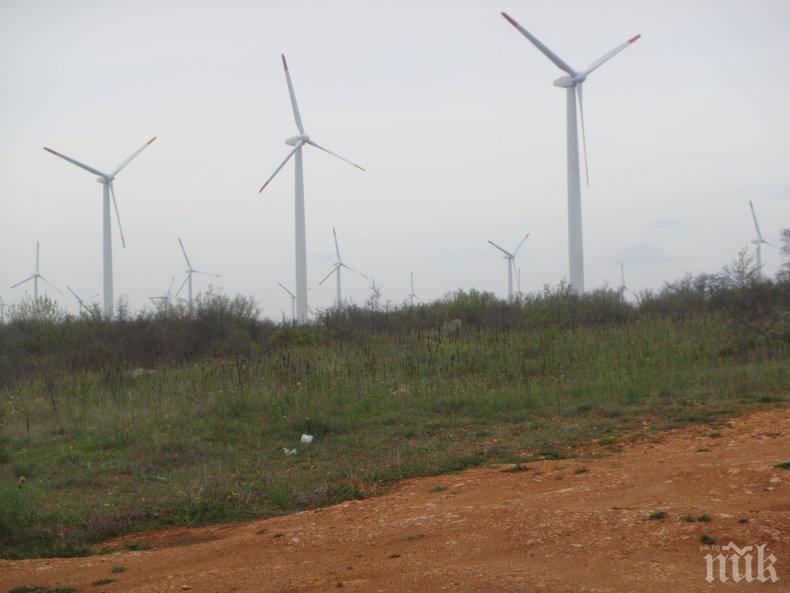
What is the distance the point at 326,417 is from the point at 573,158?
18468 mm

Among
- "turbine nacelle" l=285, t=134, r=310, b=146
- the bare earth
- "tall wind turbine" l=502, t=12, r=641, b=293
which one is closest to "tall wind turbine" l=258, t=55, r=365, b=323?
"turbine nacelle" l=285, t=134, r=310, b=146

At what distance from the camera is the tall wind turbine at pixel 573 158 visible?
27297 mm

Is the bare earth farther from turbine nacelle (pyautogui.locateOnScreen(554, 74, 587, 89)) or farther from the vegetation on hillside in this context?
turbine nacelle (pyautogui.locateOnScreen(554, 74, 587, 89))

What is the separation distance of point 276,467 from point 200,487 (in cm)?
154

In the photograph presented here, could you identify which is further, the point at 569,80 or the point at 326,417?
the point at 569,80

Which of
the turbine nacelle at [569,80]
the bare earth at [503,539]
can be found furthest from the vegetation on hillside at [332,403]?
the turbine nacelle at [569,80]

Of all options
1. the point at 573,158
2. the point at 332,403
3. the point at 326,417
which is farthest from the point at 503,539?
the point at 573,158

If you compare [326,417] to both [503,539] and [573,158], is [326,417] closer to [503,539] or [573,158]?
[503,539]

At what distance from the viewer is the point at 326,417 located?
1241 cm

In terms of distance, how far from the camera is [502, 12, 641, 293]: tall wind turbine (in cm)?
2730

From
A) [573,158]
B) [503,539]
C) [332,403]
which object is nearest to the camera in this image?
[503,539]

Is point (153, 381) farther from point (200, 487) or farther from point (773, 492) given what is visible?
point (773, 492)

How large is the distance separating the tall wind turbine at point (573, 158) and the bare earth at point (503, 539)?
→ 62.6 ft

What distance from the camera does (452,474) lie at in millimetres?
9117
